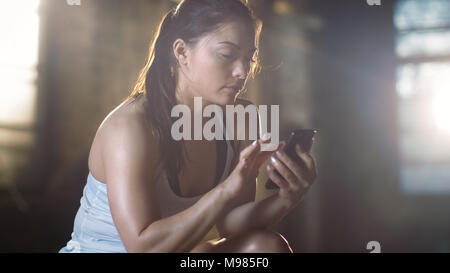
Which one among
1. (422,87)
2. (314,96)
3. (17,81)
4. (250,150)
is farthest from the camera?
(314,96)

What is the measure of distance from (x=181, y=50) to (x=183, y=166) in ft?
0.82

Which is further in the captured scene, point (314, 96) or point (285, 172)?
point (314, 96)

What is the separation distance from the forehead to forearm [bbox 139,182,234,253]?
32cm

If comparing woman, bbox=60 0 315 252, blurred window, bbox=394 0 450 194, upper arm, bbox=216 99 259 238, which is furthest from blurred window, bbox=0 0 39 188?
blurred window, bbox=394 0 450 194

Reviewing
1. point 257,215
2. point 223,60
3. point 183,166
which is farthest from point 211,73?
point 257,215

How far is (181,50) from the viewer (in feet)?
2.91

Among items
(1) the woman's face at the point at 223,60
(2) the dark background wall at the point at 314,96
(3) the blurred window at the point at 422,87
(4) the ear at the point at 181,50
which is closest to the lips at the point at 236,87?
(1) the woman's face at the point at 223,60

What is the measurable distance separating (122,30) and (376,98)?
154 cm

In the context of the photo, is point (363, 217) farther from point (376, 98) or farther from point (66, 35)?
point (66, 35)

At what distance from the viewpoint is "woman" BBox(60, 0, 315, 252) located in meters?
0.72

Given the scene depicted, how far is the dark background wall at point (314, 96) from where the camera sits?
6.14ft

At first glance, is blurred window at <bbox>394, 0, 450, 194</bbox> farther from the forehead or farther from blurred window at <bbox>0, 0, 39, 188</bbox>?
blurred window at <bbox>0, 0, 39, 188</bbox>

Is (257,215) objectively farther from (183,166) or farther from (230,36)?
(230,36)
